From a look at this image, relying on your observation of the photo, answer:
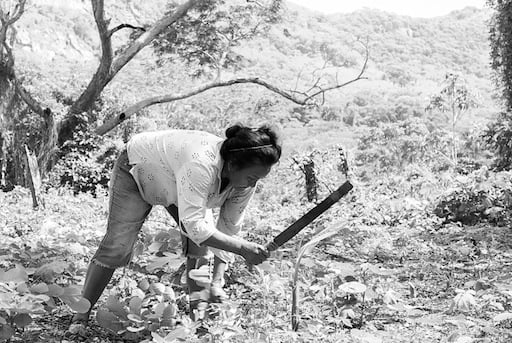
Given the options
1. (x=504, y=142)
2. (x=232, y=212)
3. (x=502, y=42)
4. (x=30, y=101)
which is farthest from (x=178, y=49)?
(x=232, y=212)

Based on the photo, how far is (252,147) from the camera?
2.04 m

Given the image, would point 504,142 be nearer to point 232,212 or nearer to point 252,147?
point 232,212

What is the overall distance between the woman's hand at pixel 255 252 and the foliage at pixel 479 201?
11.8 ft

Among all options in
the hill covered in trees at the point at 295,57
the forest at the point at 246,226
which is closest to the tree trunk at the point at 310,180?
the forest at the point at 246,226

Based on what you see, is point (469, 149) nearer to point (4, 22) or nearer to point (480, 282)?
point (4, 22)

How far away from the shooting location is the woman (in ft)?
6.70

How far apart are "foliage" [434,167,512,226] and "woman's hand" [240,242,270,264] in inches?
Answer: 142

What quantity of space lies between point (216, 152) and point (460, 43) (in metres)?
74.6

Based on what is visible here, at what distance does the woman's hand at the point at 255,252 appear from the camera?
2066mm

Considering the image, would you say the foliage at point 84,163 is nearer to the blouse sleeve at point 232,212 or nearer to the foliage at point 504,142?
the foliage at point 504,142

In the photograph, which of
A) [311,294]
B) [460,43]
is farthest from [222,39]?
[460,43]

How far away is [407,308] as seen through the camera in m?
2.66

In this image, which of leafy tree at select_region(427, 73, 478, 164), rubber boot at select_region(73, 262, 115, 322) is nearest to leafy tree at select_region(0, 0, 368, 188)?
rubber boot at select_region(73, 262, 115, 322)

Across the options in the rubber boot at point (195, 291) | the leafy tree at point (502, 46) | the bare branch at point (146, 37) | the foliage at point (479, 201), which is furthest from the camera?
the leafy tree at point (502, 46)
